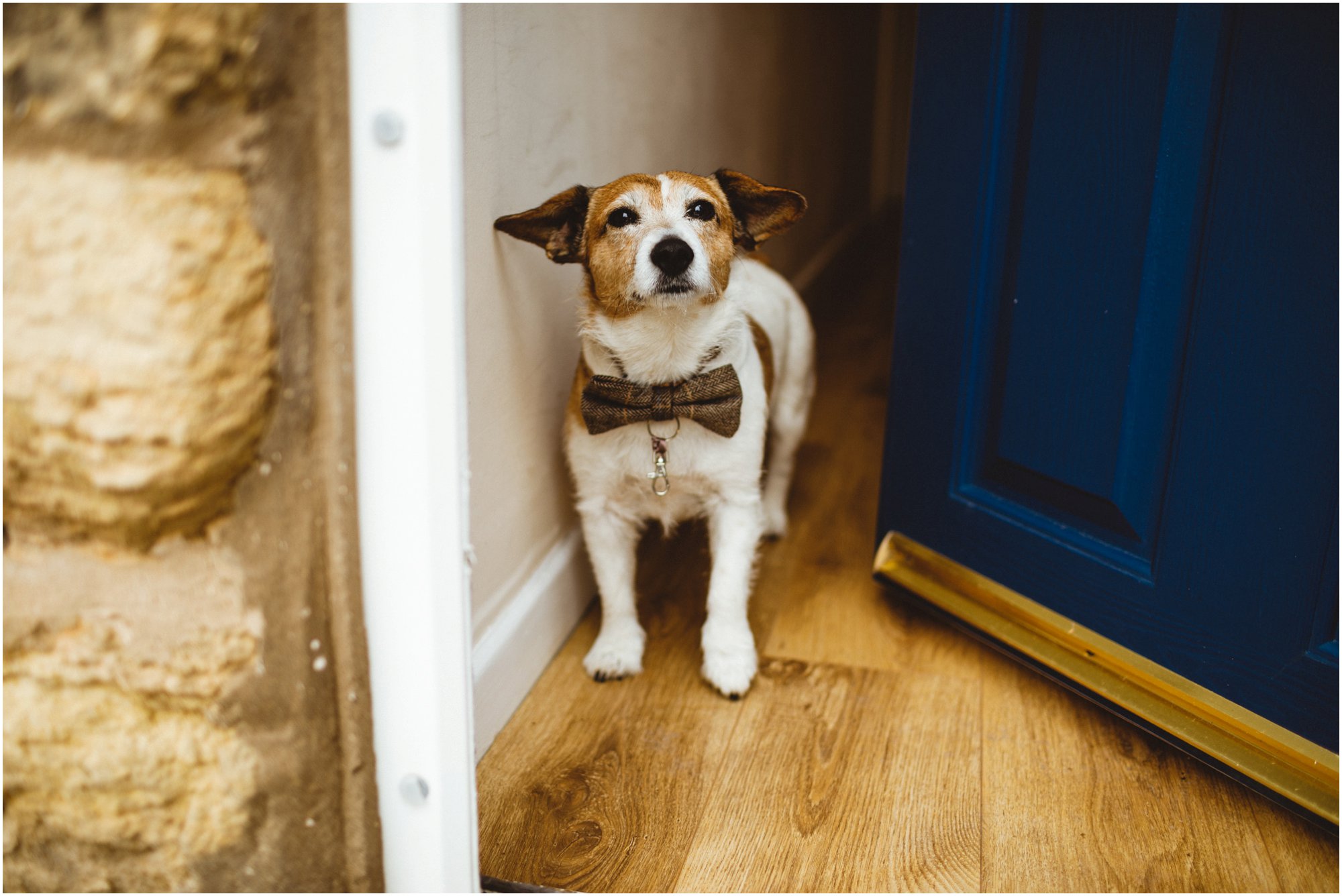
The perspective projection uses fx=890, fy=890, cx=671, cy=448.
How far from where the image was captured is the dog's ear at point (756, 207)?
1.31 meters

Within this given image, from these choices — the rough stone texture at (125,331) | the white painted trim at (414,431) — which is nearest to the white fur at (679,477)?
the white painted trim at (414,431)

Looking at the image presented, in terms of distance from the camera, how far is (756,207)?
1.35 meters

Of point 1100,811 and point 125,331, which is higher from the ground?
point 125,331

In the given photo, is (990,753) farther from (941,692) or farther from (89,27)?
(89,27)

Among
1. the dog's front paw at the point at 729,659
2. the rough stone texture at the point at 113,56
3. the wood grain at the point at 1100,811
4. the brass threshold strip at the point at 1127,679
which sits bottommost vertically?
the wood grain at the point at 1100,811

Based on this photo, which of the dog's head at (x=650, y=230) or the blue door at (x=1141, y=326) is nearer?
the blue door at (x=1141, y=326)

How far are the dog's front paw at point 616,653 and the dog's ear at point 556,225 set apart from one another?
60 cm

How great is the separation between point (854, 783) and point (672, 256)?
739 millimetres

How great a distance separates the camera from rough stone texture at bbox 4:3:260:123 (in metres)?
0.63

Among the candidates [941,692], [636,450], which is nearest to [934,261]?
[636,450]

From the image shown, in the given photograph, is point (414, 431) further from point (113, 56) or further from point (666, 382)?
point (666, 382)

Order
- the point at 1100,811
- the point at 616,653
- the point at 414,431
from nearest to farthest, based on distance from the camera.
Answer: the point at 414,431 < the point at 1100,811 < the point at 616,653

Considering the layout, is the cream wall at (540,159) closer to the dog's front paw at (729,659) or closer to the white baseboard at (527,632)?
the white baseboard at (527,632)

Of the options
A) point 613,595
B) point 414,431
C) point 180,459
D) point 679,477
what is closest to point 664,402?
point 679,477
